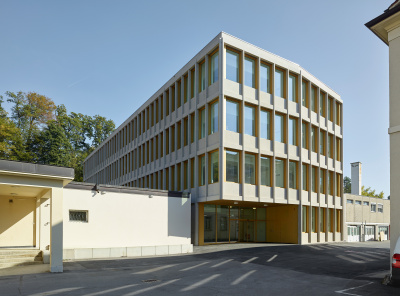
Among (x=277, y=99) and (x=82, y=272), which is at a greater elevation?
(x=277, y=99)

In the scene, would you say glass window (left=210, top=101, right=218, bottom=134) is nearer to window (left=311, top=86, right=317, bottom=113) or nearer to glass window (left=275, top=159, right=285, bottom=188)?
glass window (left=275, top=159, right=285, bottom=188)

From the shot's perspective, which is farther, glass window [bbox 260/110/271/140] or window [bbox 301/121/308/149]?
window [bbox 301/121/308/149]

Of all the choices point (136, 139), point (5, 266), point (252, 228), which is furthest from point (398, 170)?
point (136, 139)

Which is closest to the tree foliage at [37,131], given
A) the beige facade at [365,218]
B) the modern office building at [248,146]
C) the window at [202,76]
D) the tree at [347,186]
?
the modern office building at [248,146]

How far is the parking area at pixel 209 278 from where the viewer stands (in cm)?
1071

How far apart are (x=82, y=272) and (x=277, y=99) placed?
2041cm

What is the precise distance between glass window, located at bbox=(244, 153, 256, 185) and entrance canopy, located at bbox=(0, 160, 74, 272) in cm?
1340

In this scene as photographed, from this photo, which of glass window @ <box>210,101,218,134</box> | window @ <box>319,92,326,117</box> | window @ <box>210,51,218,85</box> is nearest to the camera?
glass window @ <box>210,101,218,134</box>

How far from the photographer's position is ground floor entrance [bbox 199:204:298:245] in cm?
2850

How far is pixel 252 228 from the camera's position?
32.3 m

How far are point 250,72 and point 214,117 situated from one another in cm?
455

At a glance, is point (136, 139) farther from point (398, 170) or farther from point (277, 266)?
point (398, 170)

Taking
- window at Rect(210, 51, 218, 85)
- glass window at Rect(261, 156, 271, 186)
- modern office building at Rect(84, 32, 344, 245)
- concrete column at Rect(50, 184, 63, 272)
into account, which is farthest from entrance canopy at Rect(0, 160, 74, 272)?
glass window at Rect(261, 156, 271, 186)

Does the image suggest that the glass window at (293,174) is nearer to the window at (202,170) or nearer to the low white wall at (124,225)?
the window at (202,170)
